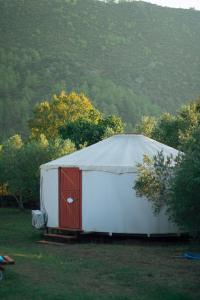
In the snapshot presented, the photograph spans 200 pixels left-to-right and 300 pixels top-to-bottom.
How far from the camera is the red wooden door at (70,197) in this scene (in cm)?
1730

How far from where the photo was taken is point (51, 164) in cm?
1805

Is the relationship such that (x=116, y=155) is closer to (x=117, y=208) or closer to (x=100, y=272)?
(x=117, y=208)

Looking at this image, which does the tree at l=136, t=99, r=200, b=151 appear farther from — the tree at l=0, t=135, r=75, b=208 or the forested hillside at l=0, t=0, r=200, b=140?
the forested hillside at l=0, t=0, r=200, b=140

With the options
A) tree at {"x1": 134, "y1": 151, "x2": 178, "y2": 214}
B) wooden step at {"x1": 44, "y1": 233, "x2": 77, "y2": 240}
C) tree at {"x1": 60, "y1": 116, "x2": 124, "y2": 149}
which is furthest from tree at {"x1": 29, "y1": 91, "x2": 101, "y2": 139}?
tree at {"x1": 134, "y1": 151, "x2": 178, "y2": 214}

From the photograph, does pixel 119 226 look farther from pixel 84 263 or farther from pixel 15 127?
pixel 15 127

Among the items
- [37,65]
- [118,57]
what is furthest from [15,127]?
[118,57]

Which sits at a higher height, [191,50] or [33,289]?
[191,50]

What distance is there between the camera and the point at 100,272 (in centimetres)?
1201

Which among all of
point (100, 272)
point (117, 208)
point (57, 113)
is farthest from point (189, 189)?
point (57, 113)

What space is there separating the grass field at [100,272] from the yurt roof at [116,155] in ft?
6.16

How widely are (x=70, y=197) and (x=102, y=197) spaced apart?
2.95 ft

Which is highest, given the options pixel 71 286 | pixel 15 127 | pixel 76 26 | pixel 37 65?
pixel 76 26

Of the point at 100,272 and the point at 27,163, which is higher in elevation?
the point at 27,163

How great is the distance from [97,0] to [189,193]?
71611 millimetres
